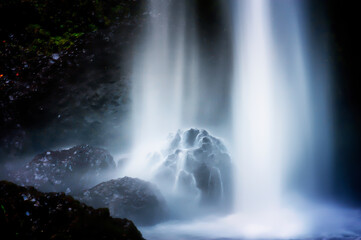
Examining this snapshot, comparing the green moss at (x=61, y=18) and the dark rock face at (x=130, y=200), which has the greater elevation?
the green moss at (x=61, y=18)

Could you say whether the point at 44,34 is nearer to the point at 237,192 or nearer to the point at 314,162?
the point at 237,192

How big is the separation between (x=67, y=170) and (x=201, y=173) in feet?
15.9

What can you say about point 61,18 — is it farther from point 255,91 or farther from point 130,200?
point 255,91

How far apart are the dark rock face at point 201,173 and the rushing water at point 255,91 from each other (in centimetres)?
88

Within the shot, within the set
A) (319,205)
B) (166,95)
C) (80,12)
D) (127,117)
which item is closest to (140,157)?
(127,117)

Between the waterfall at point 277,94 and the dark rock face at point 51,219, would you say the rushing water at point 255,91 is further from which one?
the dark rock face at point 51,219

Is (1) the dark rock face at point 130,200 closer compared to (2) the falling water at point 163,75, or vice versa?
(1) the dark rock face at point 130,200

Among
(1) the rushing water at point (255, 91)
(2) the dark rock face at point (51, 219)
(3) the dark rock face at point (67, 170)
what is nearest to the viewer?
(2) the dark rock face at point (51, 219)

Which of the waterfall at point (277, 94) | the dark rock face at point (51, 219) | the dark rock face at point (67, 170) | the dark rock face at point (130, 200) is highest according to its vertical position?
the waterfall at point (277, 94)

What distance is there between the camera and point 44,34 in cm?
1196

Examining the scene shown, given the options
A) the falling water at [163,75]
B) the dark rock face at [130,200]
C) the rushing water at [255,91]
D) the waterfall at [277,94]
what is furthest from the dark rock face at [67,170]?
the waterfall at [277,94]

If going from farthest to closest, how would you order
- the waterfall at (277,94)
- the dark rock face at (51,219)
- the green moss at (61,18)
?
the waterfall at (277,94) → the green moss at (61,18) → the dark rock face at (51,219)

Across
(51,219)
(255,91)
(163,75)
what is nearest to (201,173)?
(255,91)

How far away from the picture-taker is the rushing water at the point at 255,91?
12.2 m
